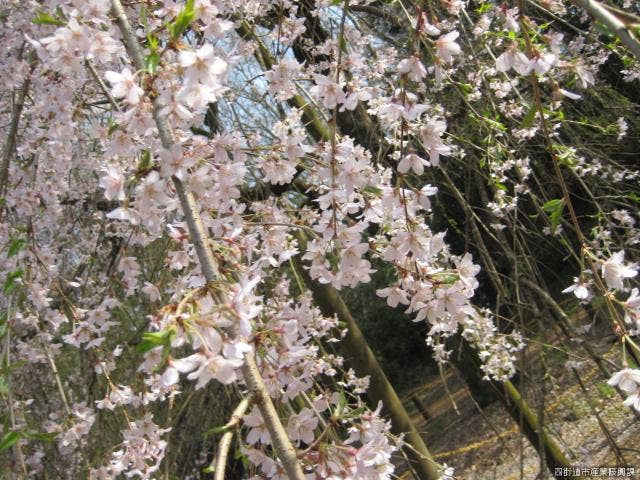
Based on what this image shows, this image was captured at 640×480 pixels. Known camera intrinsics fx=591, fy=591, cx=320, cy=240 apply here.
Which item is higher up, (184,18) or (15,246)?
(184,18)

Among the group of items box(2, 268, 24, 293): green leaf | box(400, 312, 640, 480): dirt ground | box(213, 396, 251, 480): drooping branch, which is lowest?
box(400, 312, 640, 480): dirt ground

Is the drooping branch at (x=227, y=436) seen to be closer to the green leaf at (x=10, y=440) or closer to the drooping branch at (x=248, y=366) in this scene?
the drooping branch at (x=248, y=366)

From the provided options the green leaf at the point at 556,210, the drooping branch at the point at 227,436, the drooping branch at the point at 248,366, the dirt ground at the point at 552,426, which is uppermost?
the green leaf at the point at 556,210

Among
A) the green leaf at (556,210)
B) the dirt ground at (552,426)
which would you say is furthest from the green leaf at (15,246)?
the dirt ground at (552,426)

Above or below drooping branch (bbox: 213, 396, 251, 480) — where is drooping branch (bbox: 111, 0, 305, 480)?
above

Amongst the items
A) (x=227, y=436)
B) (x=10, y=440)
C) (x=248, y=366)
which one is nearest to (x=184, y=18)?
(x=248, y=366)

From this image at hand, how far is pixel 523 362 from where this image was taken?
346cm

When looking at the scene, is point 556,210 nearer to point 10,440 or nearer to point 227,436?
point 227,436

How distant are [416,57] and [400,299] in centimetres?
61

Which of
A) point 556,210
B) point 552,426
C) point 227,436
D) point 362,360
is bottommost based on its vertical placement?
point 362,360

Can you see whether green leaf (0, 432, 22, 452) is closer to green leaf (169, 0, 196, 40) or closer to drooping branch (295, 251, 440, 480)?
green leaf (169, 0, 196, 40)

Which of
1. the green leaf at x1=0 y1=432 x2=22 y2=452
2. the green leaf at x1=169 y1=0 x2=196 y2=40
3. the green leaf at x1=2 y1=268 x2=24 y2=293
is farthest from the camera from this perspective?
the green leaf at x1=2 y1=268 x2=24 y2=293

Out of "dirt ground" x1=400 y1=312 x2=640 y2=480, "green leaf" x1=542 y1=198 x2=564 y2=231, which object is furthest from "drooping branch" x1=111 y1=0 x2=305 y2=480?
"dirt ground" x1=400 y1=312 x2=640 y2=480

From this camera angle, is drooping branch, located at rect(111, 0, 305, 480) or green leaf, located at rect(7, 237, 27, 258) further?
green leaf, located at rect(7, 237, 27, 258)
